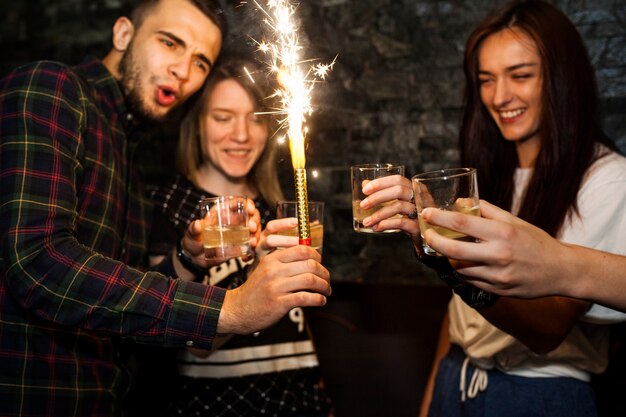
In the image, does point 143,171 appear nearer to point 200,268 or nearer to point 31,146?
point 200,268

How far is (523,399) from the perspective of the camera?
1.77m

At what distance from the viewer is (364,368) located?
3.06 metres

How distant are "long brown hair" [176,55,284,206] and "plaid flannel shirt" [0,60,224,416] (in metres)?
0.41

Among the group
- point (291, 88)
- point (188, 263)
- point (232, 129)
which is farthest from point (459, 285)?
point (232, 129)

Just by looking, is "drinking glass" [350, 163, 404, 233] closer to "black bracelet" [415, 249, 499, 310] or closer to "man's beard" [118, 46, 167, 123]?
"black bracelet" [415, 249, 499, 310]

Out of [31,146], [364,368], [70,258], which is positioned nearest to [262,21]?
[31,146]

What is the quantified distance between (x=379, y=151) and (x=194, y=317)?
2.04 meters

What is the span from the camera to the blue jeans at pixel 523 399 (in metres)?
1.73

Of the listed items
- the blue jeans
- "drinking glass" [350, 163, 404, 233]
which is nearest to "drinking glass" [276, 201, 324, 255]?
"drinking glass" [350, 163, 404, 233]

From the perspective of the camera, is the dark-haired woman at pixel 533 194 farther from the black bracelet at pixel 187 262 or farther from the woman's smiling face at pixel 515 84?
the black bracelet at pixel 187 262

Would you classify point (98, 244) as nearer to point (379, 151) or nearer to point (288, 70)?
point (288, 70)

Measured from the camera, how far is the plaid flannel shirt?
1408mm

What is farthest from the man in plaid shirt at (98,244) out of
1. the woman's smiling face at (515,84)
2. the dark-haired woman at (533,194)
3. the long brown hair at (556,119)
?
the woman's smiling face at (515,84)

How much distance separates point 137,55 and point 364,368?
2047mm
